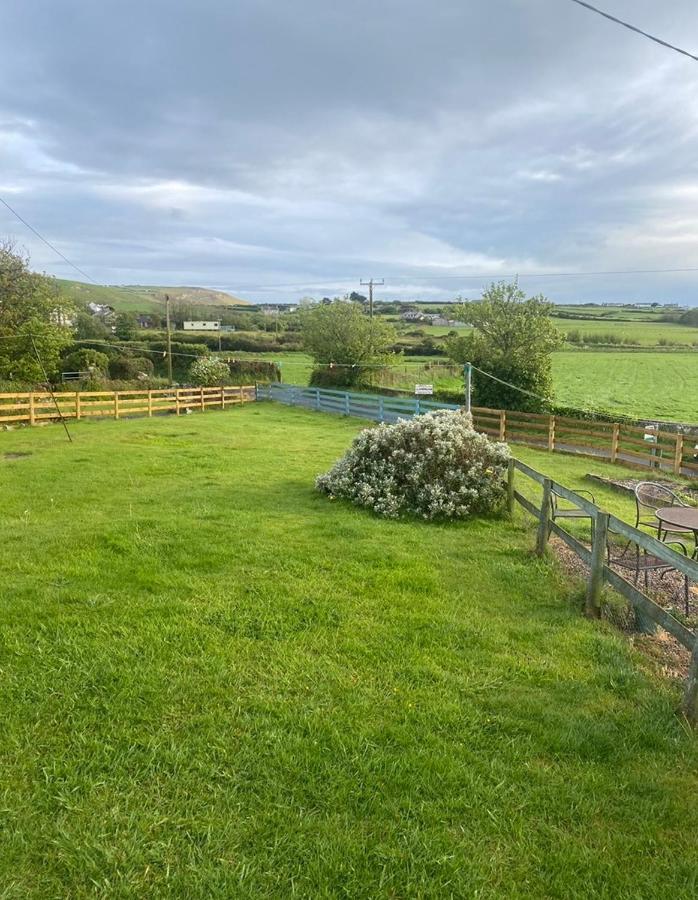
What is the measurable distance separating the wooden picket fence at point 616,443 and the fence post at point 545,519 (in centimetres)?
1072

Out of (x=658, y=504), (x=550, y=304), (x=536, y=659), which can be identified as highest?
(x=550, y=304)

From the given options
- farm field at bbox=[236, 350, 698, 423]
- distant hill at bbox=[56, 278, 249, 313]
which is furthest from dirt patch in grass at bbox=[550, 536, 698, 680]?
distant hill at bbox=[56, 278, 249, 313]

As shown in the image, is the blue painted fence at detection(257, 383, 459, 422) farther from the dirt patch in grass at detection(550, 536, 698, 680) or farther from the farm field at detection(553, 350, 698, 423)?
the dirt patch in grass at detection(550, 536, 698, 680)

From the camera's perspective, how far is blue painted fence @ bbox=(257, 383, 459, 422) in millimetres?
21922

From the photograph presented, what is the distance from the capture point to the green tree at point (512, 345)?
2497 centimetres

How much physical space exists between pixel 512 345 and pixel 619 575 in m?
22.8

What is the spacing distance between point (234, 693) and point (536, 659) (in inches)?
74.8

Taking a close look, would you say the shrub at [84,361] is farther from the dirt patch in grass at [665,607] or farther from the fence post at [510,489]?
the dirt patch in grass at [665,607]

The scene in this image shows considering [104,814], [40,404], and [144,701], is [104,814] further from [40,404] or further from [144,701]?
[40,404]

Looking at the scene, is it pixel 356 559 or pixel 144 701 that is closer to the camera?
pixel 144 701

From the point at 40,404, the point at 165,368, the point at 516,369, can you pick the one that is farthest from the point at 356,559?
the point at 165,368

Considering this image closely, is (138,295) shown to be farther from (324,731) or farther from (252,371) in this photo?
(324,731)

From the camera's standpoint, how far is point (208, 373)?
101 ft

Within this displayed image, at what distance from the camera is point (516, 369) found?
25109 millimetres
